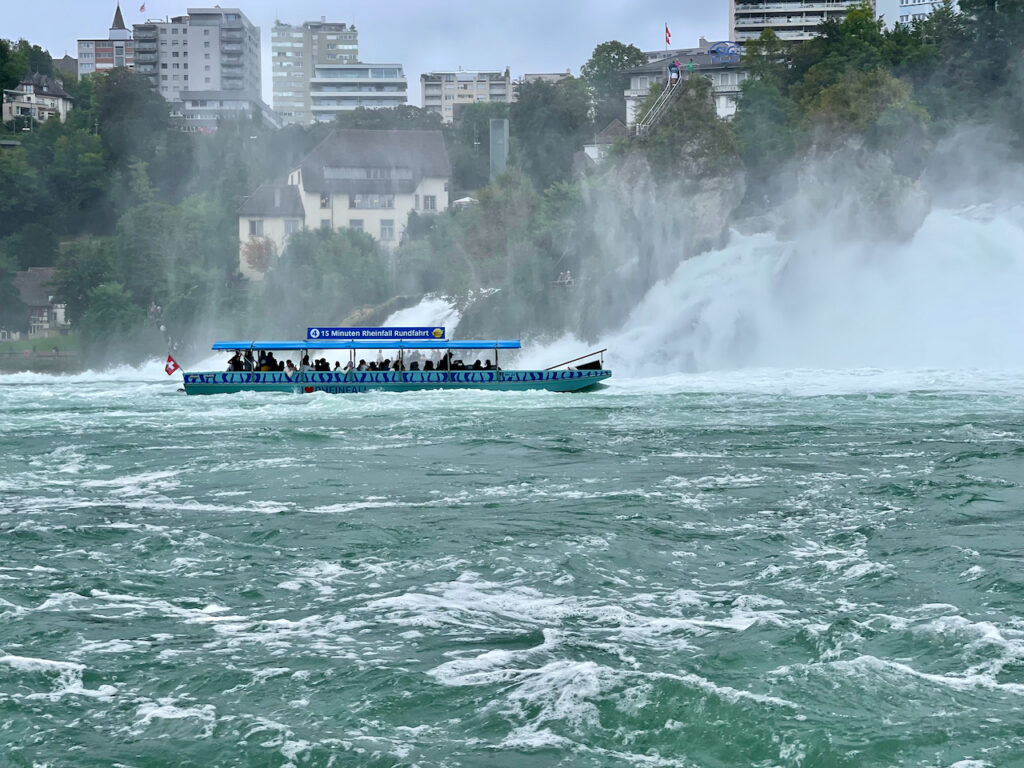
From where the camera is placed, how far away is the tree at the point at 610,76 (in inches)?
4139

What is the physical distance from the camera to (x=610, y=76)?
357 ft

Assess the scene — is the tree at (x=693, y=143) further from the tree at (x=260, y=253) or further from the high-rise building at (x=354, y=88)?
the high-rise building at (x=354, y=88)

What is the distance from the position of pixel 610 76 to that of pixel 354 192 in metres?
26.6

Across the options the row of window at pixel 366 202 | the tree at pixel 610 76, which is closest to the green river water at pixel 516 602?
the row of window at pixel 366 202

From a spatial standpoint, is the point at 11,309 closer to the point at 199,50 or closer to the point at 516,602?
the point at 516,602

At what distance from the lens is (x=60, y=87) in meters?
132

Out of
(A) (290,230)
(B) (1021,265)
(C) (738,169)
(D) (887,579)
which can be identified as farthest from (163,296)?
(D) (887,579)

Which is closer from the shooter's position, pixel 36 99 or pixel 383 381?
pixel 383 381

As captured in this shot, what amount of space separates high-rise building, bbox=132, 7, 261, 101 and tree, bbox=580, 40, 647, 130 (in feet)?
300

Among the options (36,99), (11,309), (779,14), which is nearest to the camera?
(11,309)

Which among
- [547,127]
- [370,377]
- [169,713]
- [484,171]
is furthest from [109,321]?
[169,713]

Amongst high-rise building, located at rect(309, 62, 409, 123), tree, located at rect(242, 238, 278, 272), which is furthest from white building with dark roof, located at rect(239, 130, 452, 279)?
high-rise building, located at rect(309, 62, 409, 123)

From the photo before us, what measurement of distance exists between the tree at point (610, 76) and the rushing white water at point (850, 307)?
40594mm

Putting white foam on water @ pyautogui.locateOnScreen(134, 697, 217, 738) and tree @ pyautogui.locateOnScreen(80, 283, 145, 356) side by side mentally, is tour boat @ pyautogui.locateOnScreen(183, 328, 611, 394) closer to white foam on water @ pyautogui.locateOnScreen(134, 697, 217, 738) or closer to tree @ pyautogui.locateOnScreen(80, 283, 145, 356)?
white foam on water @ pyautogui.locateOnScreen(134, 697, 217, 738)
